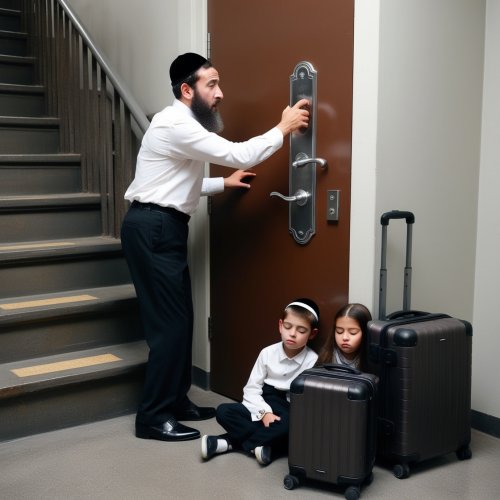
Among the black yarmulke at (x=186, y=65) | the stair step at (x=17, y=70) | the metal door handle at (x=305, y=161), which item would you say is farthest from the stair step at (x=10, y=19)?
the metal door handle at (x=305, y=161)

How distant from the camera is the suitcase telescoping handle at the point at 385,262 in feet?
7.97

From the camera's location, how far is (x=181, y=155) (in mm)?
2770

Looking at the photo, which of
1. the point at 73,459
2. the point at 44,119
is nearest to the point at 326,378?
the point at 73,459

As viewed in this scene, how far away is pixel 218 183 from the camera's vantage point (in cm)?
305

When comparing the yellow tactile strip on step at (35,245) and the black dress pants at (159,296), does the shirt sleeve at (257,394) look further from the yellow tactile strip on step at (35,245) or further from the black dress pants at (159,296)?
the yellow tactile strip on step at (35,245)

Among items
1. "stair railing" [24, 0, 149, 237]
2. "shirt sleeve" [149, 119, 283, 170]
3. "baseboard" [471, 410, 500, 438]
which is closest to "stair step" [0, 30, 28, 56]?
"stair railing" [24, 0, 149, 237]

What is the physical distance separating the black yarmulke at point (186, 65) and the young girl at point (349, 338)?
3.80 feet

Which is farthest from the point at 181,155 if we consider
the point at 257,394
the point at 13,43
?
the point at 13,43

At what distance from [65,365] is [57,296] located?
16.9 inches

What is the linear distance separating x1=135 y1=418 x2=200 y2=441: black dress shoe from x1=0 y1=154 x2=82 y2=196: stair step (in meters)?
1.63

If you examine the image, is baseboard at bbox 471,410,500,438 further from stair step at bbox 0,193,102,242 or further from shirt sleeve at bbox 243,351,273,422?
stair step at bbox 0,193,102,242

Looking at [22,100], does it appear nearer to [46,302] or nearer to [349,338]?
[46,302]

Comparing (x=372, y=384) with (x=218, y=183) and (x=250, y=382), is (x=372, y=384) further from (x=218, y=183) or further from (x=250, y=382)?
(x=218, y=183)

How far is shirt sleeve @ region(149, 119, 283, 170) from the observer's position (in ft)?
8.61
